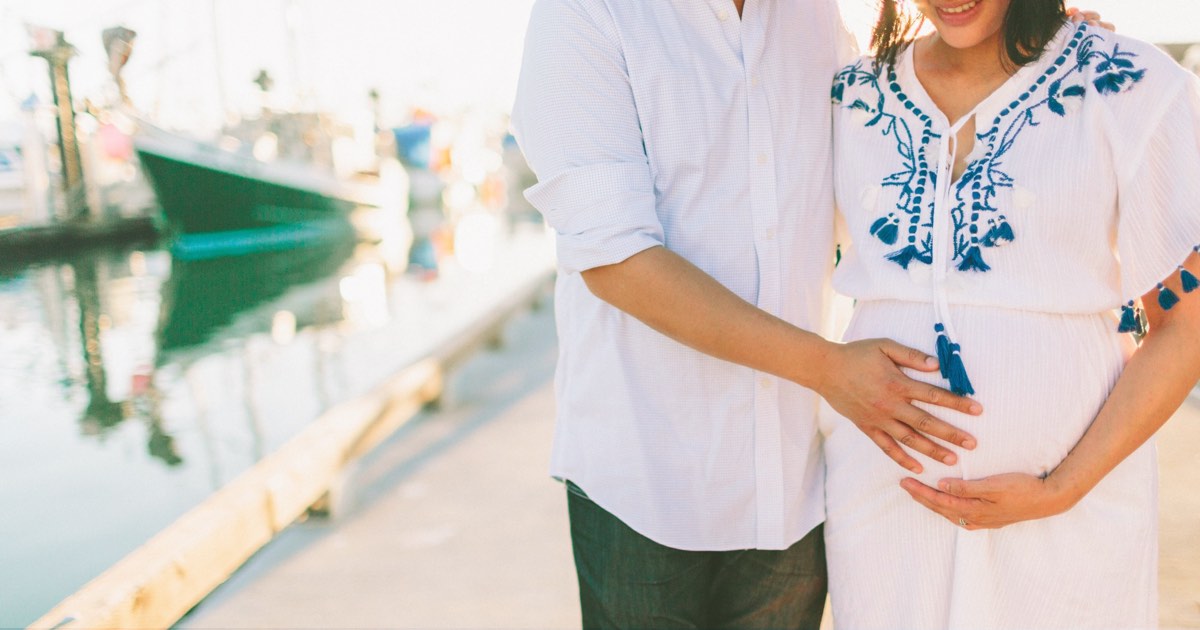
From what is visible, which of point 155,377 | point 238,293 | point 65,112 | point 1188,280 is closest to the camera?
point 1188,280

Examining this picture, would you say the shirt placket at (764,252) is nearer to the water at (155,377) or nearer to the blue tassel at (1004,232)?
the blue tassel at (1004,232)

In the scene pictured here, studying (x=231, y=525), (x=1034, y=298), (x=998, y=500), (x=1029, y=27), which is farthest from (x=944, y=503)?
(x=231, y=525)

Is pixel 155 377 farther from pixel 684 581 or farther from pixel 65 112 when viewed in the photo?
pixel 65 112

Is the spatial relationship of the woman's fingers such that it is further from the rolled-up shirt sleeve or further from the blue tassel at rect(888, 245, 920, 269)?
the rolled-up shirt sleeve

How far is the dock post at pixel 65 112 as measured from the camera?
47.2 feet

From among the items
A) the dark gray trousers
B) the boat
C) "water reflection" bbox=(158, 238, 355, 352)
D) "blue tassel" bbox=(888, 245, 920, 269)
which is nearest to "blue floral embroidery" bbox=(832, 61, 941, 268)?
"blue tassel" bbox=(888, 245, 920, 269)

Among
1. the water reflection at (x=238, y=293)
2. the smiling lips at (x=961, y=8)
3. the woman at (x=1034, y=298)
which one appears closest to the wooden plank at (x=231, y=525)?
the woman at (x=1034, y=298)

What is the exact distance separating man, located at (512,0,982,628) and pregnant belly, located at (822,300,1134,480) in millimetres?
50

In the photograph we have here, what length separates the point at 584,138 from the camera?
1.25 metres

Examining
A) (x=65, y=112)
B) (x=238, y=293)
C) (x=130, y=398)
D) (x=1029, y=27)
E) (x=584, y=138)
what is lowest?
(x=130, y=398)

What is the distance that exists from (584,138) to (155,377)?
20.9 ft

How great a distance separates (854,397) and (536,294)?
20.1 ft

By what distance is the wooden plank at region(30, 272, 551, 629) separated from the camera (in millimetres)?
2055

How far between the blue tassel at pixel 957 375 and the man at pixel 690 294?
0.02 metres
